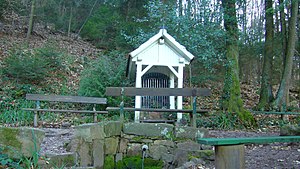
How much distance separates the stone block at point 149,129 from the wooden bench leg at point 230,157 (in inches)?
148

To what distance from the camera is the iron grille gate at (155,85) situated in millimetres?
9539

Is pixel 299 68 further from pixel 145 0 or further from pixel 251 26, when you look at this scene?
pixel 145 0

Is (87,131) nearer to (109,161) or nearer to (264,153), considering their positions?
(109,161)

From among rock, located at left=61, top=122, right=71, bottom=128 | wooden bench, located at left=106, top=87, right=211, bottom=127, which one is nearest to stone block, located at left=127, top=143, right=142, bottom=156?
wooden bench, located at left=106, top=87, right=211, bottom=127

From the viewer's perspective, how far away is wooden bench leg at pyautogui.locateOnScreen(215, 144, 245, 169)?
91.8 inches

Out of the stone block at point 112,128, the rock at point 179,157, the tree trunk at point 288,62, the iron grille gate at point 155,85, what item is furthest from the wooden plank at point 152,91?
the tree trunk at point 288,62

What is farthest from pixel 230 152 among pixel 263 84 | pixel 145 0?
pixel 145 0

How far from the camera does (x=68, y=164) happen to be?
4691 mm

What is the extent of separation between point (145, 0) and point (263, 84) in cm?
838

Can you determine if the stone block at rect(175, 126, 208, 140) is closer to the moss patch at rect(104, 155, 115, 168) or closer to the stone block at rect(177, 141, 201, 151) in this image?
the stone block at rect(177, 141, 201, 151)

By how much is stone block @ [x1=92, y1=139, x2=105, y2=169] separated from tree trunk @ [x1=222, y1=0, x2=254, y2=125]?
5.77 metres

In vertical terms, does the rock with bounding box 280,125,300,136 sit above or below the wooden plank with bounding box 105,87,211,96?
below

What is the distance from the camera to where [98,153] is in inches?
220

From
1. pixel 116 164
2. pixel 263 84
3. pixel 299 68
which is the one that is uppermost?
pixel 299 68
